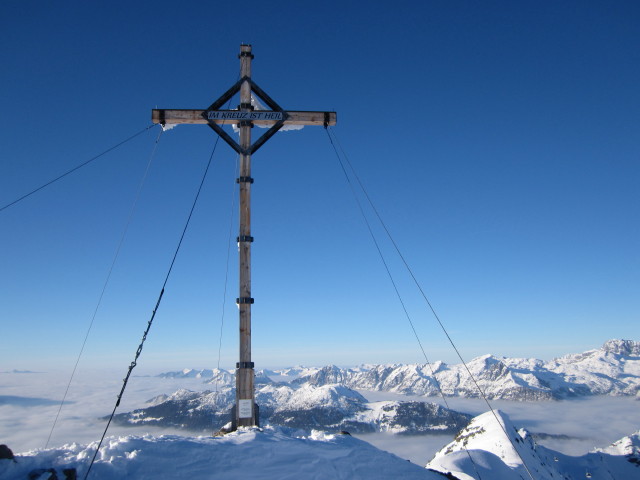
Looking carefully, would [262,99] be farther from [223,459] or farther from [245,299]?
[223,459]

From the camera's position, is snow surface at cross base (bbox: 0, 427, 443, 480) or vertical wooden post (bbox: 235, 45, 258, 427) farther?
vertical wooden post (bbox: 235, 45, 258, 427)

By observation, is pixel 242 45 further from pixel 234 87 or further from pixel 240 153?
pixel 240 153

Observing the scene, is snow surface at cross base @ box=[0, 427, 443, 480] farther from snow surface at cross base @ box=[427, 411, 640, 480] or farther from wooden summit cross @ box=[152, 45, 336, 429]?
snow surface at cross base @ box=[427, 411, 640, 480]

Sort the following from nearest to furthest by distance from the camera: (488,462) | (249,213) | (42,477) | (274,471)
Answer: (42,477) < (274,471) < (249,213) < (488,462)

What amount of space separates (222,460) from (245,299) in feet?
15.1

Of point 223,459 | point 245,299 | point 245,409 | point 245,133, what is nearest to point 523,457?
point 245,409

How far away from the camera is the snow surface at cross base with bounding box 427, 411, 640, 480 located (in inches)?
2273

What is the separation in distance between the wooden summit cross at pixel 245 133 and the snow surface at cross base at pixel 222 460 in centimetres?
166

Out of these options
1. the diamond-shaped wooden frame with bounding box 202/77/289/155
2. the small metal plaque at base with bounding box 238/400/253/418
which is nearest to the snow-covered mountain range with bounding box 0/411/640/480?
the small metal plaque at base with bounding box 238/400/253/418

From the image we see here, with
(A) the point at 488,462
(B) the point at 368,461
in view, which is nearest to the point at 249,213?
(B) the point at 368,461

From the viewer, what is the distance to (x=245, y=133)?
13172mm

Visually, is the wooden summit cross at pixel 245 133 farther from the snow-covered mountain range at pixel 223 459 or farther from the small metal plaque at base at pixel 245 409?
the snow-covered mountain range at pixel 223 459

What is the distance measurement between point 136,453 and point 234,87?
10.8 metres

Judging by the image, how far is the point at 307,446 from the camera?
972 cm
